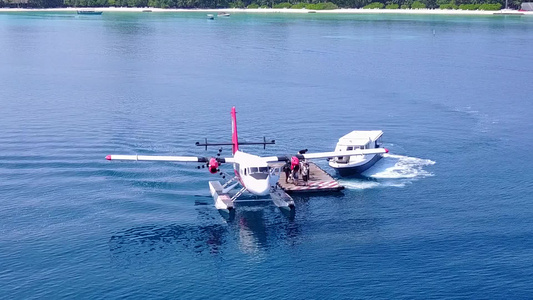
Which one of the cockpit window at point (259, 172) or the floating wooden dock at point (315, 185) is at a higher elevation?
the cockpit window at point (259, 172)

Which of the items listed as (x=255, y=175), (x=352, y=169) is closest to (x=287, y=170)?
(x=255, y=175)

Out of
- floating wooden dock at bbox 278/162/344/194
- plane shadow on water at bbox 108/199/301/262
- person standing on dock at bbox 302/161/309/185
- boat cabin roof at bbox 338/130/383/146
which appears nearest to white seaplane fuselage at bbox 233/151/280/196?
plane shadow on water at bbox 108/199/301/262

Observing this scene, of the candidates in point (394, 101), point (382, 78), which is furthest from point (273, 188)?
point (382, 78)

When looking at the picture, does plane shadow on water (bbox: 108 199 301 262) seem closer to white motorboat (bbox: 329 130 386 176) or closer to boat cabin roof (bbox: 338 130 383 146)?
white motorboat (bbox: 329 130 386 176)

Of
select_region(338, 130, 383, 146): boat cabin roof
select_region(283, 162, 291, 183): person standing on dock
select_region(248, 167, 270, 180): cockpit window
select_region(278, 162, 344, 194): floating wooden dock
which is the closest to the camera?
select_region(248, 167, 270, 180): cockpit window

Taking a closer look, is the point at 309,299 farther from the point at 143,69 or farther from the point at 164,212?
the point at 143,69

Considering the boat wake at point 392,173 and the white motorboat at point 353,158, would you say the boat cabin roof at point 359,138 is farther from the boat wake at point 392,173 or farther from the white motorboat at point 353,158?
the boat wake at point 392,173

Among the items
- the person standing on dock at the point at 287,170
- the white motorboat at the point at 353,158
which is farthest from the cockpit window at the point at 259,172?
the white motorboat at the point at 353,158

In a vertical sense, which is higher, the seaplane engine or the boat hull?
the seaplane engine
